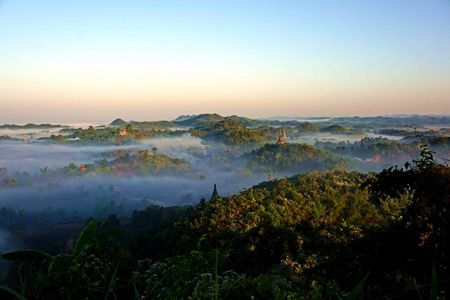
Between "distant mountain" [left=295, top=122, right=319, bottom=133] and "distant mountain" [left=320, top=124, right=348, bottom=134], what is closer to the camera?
"distant mountain" [left=320, top=124, right=348, bottom=134]

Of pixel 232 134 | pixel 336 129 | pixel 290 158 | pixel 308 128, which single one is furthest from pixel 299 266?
pixel 308 128

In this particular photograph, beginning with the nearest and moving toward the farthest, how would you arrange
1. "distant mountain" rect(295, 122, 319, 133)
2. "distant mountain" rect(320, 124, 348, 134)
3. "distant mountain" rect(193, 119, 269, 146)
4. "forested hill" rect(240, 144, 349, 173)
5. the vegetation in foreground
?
the vegetation in foreground → "forested hill" rect(240, 144, 349, 173) → "distant mountain" rect(193, 119, 269, 146) → "distant mountain" rect(320, 124, 348, 134) → "distant mountain" rect(295, 122, 319, 133)

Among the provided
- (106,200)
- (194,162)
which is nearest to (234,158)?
(194,162)

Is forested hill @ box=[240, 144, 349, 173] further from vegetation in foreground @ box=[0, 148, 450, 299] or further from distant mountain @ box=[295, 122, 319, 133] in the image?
vegetation in foreground @ box=[0, 148, 450, 299]

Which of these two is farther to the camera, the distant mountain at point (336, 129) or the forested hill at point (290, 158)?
the distant mountain at point (336, 129)

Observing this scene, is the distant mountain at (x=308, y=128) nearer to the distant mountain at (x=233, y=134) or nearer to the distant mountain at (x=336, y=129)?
the distant mountain at (x=336, y=129)

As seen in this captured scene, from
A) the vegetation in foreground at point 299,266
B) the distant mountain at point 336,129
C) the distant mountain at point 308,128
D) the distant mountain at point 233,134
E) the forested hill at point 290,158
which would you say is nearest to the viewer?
the vegetation in foreground at point 299,266

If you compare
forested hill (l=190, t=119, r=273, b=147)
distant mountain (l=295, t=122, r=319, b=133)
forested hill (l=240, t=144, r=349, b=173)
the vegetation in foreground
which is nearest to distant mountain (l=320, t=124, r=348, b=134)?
distant mountain (l=295, t=122, r=319, b=133)

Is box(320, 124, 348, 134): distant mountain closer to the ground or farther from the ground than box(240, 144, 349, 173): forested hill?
farther from the ground

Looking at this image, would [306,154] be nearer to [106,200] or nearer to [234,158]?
[234,158]

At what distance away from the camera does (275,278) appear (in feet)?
18.0

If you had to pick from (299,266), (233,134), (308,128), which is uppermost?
(308,128)

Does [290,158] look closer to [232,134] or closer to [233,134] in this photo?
[233,134]

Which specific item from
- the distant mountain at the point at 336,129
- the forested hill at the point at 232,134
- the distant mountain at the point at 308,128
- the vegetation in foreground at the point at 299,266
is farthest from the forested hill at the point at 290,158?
the vegetation in foreground at the point at 299,266
